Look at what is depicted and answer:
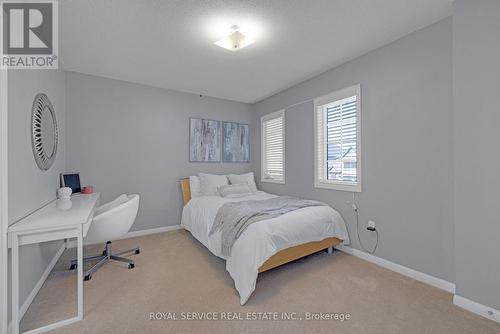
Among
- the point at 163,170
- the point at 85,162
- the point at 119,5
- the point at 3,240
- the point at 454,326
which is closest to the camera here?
the point at 3,240

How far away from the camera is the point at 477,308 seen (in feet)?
5.44

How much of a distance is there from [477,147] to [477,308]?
1274 mm

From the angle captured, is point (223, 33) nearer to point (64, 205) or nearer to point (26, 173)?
point (26, 173)

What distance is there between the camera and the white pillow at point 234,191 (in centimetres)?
358

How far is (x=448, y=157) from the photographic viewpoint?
199cm

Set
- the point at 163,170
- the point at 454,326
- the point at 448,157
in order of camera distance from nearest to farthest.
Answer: the point at 454,326
the point at 448,157
the point at 163,170

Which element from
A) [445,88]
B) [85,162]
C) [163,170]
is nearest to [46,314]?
[85,162]

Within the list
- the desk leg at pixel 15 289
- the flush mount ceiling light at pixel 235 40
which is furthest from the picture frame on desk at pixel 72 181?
the flush mount ceiling light at pixel 235 40

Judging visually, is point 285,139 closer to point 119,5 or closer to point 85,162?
point 119,5

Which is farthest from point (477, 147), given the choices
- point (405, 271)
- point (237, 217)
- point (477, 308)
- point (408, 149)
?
point (237, 217)

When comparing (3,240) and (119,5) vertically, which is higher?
(119,5)

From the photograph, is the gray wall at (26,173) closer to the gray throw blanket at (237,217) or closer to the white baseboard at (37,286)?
the white baseboard at (37,286)

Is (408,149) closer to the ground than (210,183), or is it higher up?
higher up

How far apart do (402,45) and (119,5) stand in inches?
113
